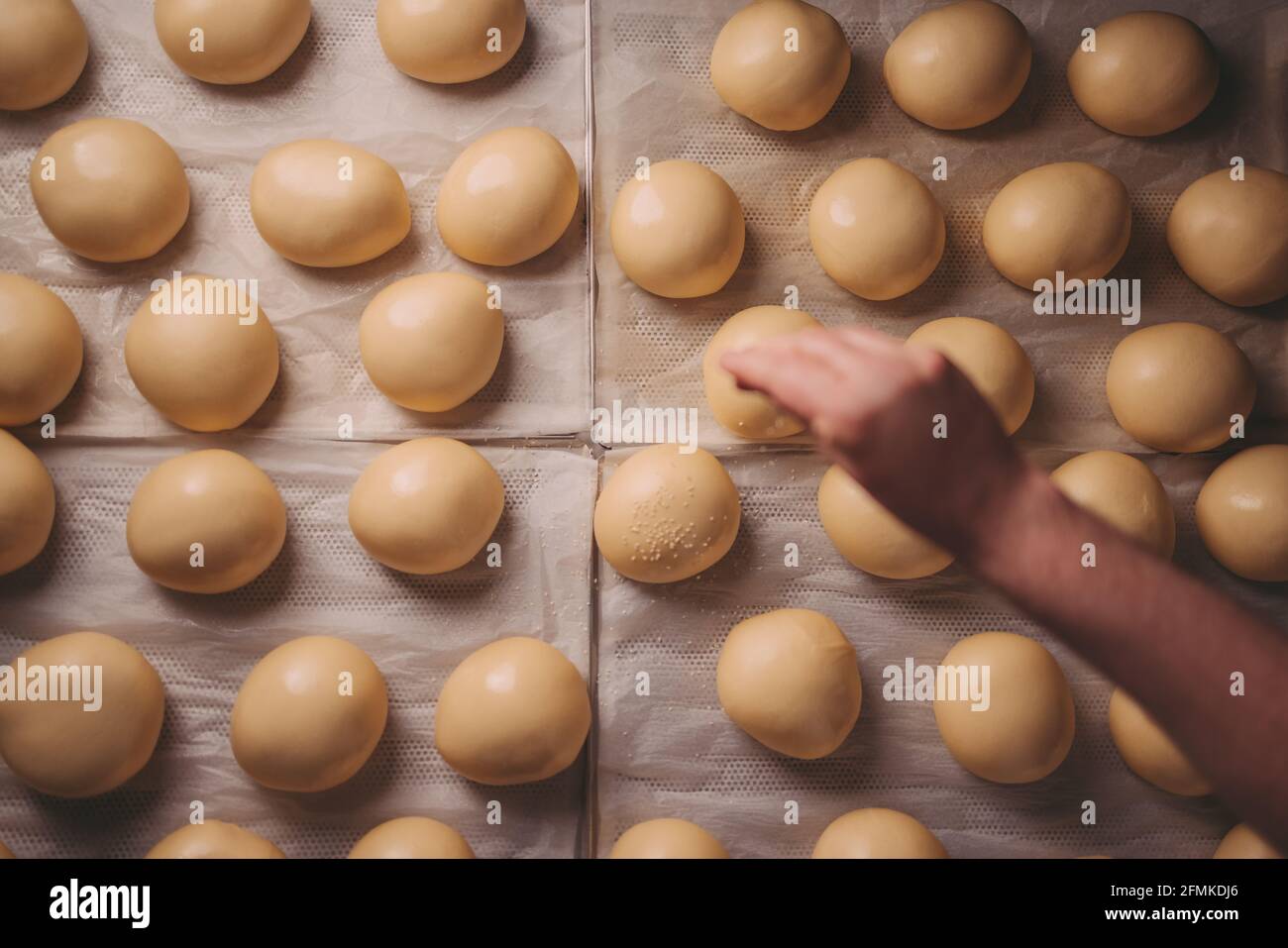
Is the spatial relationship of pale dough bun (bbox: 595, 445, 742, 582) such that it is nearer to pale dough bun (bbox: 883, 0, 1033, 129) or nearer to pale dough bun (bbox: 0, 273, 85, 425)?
pale dough bun (bbox: 883, 0, 1033, 129)

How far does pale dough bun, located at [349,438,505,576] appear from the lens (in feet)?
4.33

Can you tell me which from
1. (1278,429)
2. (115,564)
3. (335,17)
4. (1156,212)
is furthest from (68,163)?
(1278,429)

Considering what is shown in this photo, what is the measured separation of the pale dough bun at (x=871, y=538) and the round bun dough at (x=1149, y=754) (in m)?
0.33

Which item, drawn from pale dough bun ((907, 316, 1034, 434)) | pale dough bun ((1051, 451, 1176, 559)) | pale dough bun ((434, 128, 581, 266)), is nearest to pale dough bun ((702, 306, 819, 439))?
pale dough bun ((907, 316, 1034, 434))

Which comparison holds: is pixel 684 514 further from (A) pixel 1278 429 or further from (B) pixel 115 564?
(A) pixel 1278 429

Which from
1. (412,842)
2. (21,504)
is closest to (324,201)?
(21,504)

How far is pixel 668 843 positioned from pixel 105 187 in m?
1.21

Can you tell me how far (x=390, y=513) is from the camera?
1.32 m

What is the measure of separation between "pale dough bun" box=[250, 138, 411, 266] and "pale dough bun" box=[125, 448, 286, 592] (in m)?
0.33

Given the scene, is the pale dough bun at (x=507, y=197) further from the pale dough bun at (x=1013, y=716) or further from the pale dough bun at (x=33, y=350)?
the pale dough bun at (x=1013, y=716)

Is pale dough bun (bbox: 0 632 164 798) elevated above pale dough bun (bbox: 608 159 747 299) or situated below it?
below

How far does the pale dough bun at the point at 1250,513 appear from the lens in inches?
54.2

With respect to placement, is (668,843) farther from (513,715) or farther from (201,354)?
(201,354)

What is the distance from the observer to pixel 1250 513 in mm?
1387
